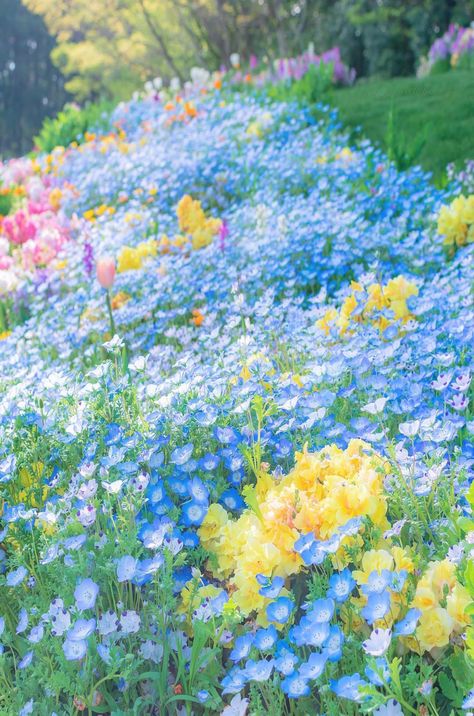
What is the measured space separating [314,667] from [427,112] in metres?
7.19

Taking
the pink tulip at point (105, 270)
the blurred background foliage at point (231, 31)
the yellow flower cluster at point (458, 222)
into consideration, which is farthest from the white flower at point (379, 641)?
the blurred background foliage at point (231, 31)

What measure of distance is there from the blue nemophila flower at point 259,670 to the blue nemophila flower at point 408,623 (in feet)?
0.91

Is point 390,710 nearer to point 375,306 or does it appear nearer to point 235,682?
point 235,682

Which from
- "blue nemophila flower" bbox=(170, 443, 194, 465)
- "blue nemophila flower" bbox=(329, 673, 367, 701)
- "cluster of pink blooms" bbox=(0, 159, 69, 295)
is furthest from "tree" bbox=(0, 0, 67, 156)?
"blue nemophila flower" bbox=(329, 673, 367, 701)

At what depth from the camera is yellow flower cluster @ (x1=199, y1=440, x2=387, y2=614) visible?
1.86 meters

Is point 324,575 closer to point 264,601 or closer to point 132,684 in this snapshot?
point 264,601

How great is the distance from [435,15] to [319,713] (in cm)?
1494

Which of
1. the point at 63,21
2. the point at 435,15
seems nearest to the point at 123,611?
the point at 435,15

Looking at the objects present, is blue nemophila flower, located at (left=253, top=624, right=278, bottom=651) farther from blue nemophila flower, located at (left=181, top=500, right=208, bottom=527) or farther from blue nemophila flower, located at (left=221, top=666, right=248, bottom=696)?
blue nemophila flower, located at (left=181, top=500, right=208, bottom=527)

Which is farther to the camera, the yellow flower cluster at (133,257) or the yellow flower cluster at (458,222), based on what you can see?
the yellow flower cluster at (133,257)

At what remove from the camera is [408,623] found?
61.3 inches

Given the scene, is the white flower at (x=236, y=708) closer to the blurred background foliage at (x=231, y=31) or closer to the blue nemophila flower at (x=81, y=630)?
the blue nemophila flower at (x=81, y=630)

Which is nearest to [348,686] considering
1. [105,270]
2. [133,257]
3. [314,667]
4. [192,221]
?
[314,667]

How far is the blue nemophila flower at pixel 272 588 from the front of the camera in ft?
5.68
